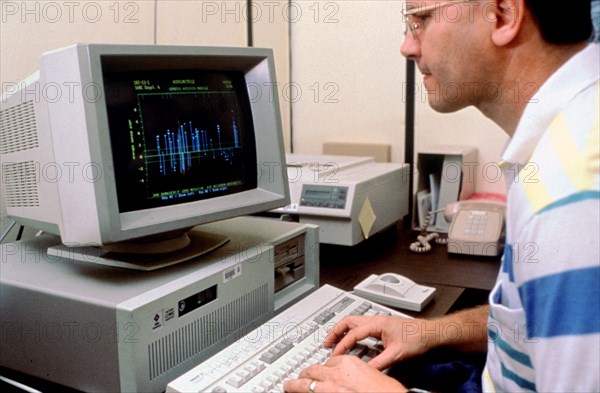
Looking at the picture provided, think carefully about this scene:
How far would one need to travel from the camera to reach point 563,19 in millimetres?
757

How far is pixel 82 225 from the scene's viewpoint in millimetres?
863

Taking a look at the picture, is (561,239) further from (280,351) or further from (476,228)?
(476,228)

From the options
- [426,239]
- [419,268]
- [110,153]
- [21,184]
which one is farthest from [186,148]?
[426,239]

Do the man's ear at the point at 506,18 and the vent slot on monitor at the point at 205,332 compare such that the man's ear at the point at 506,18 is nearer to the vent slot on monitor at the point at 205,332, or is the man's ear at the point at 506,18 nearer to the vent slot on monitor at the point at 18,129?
the vent slot on monitor at the point at 205,332

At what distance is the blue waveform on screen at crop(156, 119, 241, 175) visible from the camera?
0.98 meters

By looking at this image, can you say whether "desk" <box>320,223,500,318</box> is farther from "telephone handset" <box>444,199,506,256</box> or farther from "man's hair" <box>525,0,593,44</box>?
"man's hair" <box>525,0,593,44</box>

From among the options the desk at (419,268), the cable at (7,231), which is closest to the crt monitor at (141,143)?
the cable at (7,231)

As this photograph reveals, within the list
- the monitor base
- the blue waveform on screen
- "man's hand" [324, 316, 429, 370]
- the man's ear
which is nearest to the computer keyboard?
"man's hand" [324, 316, 429, 370]

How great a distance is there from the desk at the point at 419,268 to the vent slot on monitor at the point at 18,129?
71cm

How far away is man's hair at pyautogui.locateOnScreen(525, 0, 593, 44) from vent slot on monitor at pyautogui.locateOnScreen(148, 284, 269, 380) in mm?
619

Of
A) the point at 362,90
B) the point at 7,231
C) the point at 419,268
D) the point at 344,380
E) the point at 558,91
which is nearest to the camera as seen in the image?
the point at 558,91

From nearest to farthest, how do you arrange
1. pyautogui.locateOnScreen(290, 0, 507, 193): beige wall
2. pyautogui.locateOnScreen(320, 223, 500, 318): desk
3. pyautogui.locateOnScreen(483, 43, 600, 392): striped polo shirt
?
pyautogui.locateOnScreen(483, 43, 600, 392): striped polo shirt
pyautogui.locateOnScreen(320, 223, 500, 318): desk
pyautogui.locateOnScreen(290, 0, 507, 193): beige wall

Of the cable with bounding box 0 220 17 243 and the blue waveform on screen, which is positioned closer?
the blue waveform on screen

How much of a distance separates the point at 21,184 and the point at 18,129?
10cm
